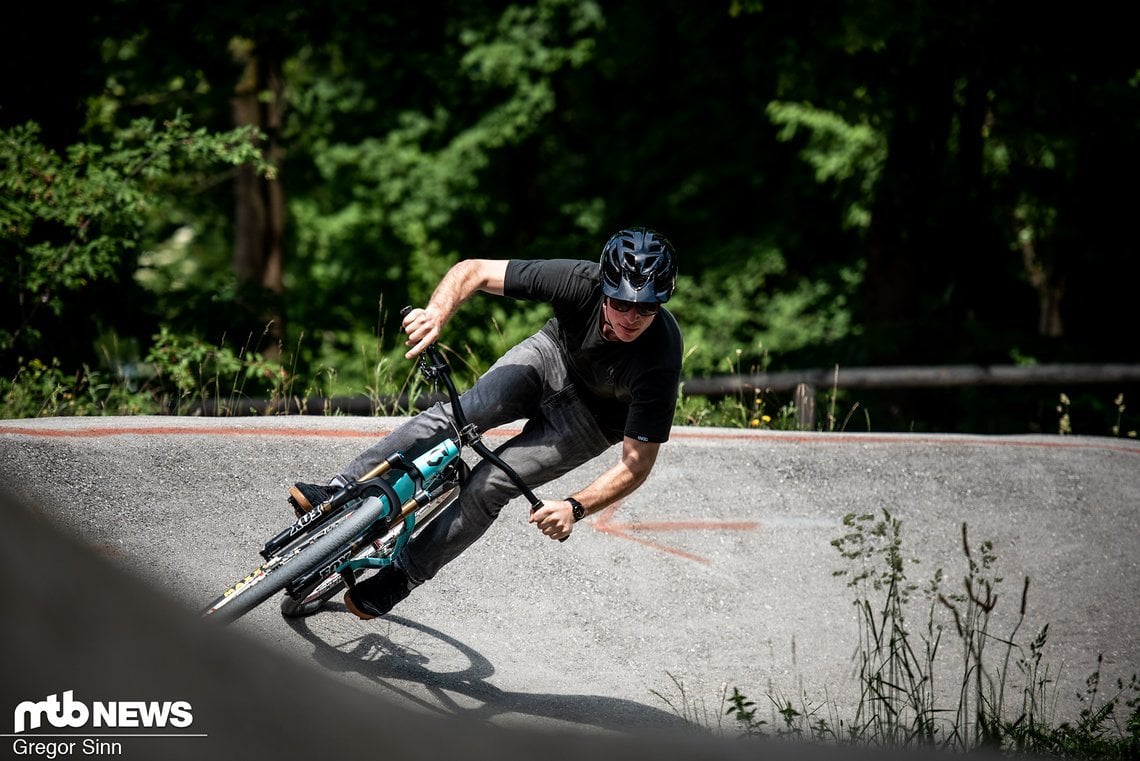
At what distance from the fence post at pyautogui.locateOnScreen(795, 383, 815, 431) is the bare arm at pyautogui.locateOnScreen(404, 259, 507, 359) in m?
4.07

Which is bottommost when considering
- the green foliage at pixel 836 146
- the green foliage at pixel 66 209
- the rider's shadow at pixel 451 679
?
the rider's shadow at pixel 451 679

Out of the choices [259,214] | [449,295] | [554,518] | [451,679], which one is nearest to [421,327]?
[449,295]

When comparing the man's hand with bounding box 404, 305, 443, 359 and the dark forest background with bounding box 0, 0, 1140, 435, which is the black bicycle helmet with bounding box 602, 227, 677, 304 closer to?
the man's hand with bounding box 404, 305, 443, 359

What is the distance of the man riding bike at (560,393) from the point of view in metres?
4.27

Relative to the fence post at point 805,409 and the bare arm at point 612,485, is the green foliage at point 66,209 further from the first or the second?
the bare arm at point 612,485

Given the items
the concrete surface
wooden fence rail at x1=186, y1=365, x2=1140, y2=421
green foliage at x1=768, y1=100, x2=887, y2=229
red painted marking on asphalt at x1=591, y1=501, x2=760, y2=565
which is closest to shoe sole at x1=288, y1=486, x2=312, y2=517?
the concrete surface

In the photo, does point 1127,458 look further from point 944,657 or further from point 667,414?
point 667,414

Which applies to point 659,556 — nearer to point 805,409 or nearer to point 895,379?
point 805,409

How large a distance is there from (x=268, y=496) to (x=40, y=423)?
1261mm

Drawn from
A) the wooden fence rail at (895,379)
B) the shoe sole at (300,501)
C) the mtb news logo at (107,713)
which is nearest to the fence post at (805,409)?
the wooden fence rail at (895,379)

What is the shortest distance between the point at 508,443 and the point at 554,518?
2.05 ft

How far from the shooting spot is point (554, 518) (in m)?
4.24

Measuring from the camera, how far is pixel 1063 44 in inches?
Answer: 406

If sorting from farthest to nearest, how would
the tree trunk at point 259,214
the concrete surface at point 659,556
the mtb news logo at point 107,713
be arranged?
the tree trunk at point 259,214 → the concrete surface at point 659,556 → the mtb news logo at point 107,713
